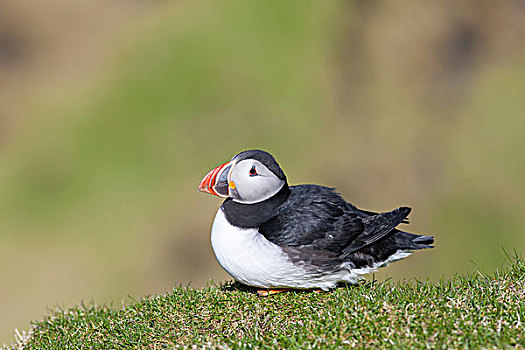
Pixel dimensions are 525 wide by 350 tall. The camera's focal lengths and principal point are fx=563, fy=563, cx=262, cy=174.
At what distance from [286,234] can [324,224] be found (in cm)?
37

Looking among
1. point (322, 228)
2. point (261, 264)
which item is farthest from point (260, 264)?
point (322, 228)

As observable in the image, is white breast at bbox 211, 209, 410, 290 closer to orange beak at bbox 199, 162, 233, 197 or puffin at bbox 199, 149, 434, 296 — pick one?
puffin at bbox 199, 149, 434, 296

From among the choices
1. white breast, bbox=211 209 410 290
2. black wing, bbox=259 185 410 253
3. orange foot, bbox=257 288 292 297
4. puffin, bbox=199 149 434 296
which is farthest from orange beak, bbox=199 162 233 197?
orange foot, bbox=257 288 292 297

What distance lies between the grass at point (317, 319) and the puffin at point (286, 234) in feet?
0.76

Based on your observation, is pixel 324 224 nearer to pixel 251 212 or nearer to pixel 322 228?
pixel 322 228

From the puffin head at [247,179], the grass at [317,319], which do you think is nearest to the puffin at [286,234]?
the puffin head at [247,179]

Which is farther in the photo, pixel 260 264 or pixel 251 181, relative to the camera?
pixel 251 181

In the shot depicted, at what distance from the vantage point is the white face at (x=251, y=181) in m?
4.87

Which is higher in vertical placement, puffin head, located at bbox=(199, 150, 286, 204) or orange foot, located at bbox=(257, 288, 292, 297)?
puffin head, located at bbox=(199, 150, 286, 204)

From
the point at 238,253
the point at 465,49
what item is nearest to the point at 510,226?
the point at 465,49

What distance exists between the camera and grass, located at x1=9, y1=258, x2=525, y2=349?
384 centimetres

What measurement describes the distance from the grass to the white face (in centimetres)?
92

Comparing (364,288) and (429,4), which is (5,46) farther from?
(364,288)

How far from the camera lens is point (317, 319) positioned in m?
4.31
